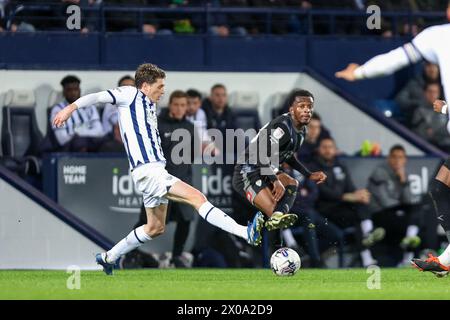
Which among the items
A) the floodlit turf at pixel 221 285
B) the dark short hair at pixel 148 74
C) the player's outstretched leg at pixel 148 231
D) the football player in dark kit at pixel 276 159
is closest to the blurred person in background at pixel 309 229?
the floodlit turf at pixel 221 285

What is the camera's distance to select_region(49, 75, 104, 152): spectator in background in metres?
18.6

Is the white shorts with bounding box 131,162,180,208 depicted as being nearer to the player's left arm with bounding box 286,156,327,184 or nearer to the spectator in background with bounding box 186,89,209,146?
the player's left arm with bounding box 286,156,327,184

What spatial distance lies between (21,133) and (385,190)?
5078mm

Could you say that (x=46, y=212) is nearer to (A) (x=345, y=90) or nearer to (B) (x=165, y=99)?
(B) (x=165, y=99)

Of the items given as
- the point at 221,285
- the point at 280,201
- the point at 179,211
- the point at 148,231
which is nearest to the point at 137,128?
the point at 148,231

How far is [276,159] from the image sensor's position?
16250 millimetres

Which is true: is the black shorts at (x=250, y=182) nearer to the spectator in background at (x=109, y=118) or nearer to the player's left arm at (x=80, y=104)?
the player's left arm at (x=80, y=104)

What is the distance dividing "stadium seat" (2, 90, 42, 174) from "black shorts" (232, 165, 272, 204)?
3.22 meters

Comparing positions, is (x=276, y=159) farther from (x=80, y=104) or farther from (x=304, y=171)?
(x=80, y=104)

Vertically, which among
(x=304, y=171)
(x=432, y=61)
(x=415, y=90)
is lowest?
(x=304, y=171)

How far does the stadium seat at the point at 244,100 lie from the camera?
20219 millimetres

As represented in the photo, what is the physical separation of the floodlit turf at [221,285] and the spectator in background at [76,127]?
8.90 ft

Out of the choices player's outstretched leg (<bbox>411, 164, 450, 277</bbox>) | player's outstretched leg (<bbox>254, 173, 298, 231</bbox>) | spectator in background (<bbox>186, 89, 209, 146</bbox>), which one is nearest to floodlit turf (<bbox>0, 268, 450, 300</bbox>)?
player's outstretched leg (<bbox>411, 164, 450, 277</bbox>)

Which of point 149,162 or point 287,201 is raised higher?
point 149,162
